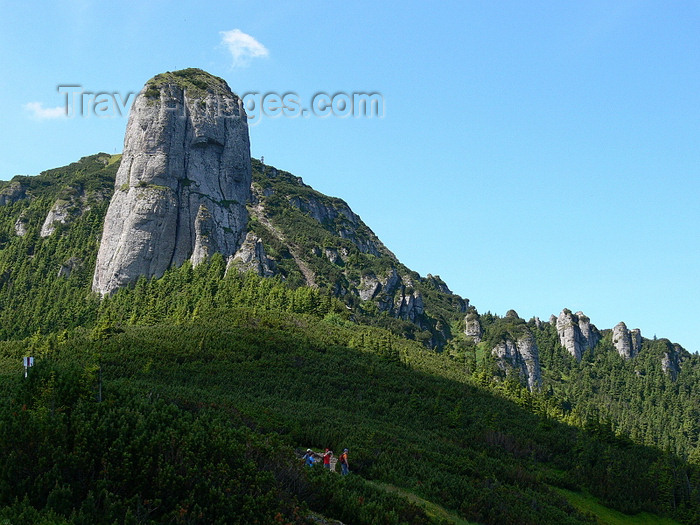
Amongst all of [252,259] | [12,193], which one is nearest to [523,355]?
[252,259]

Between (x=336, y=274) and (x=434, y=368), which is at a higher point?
(x=336, y=274)

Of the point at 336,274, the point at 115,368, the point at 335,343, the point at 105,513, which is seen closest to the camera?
the point at 105,513

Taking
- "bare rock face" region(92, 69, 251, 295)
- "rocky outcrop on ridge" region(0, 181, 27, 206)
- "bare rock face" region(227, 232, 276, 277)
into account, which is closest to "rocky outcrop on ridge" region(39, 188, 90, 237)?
"bare rock face" region(92, 69, 251, 295)

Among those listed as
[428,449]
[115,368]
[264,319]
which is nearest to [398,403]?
[428,449]

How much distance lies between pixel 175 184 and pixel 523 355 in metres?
99.0

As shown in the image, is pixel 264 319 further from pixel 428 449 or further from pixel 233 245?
pixel 233 245

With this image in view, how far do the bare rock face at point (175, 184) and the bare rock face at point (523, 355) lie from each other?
2913 inches

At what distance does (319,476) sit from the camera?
16.7m

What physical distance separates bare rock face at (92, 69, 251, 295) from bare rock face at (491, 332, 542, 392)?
243ft

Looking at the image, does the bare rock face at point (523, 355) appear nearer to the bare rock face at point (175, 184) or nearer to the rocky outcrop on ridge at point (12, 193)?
the bare rock face at point (175, 184)

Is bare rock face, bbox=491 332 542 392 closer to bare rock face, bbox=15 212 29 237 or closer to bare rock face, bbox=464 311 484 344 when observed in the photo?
bare rock face, bbox=464 311 484 344

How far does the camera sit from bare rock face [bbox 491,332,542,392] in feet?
505

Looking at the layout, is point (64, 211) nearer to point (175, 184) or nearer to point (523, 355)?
point (175, 184)

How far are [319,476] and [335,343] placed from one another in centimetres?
4822
